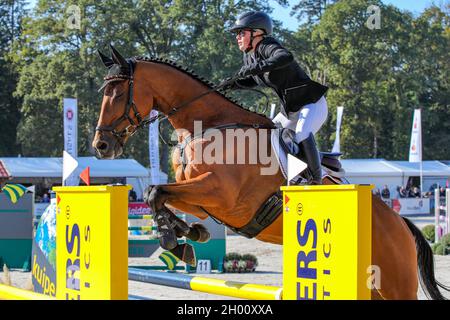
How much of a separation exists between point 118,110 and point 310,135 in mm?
1420

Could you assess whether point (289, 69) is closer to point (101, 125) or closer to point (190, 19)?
point (101, 125)

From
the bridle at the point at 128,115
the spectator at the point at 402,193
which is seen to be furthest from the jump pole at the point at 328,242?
the spectator at the point at 402,193

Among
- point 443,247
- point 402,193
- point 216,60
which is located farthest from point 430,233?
point 216,60

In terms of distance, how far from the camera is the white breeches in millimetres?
5426

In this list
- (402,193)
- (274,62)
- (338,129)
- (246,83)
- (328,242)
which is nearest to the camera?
(328,242)

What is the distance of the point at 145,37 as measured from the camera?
130ft

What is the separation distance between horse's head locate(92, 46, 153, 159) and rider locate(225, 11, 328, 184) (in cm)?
79

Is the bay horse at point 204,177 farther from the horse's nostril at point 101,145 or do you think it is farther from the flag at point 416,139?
the flag at point 416,139

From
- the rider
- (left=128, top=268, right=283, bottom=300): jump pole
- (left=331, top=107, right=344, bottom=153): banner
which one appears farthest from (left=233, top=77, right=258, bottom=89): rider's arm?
(left=331, top=107, right=344, bottom=153): banner

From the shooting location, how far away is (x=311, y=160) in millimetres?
5344

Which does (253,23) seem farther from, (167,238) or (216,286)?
(216,286)

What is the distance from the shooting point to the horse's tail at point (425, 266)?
215 inches

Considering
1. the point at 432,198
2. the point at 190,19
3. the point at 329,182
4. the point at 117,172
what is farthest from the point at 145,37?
the point at 329,182

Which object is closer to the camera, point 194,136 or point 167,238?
point 167,238
